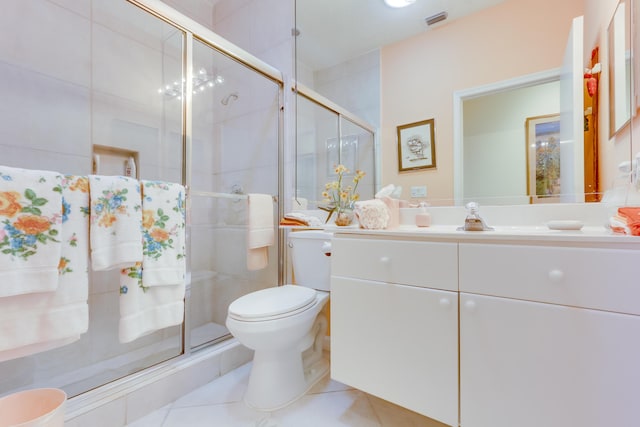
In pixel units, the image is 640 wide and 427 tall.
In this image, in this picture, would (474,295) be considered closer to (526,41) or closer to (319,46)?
(526,41)

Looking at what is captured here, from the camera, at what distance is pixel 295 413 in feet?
3.86

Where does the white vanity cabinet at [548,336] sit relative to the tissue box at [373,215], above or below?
below

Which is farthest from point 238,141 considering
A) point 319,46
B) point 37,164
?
point 37,164

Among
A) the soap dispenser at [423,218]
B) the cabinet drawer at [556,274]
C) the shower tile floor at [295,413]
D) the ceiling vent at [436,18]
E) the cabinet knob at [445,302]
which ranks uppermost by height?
the ceiling vent at [436,18]

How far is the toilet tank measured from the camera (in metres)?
1.55

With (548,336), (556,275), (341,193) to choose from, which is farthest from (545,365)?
(341,193)

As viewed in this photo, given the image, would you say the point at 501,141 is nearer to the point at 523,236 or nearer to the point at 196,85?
the point at 523,236

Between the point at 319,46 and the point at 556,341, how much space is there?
1913mm

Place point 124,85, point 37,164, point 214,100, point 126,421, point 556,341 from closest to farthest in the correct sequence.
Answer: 1. point 556,341
2. point 126,421
3. point 37,164
4. point 124,85
5. point 214,100

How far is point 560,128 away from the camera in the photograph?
1138 mm

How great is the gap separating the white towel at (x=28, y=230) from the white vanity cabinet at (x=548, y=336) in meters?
1.27

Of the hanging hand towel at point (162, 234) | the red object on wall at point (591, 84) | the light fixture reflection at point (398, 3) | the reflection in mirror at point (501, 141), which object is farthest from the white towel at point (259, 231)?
the red object on wall at point (591, 84)

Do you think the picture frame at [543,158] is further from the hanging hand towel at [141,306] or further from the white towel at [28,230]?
the white towel at [28,230]

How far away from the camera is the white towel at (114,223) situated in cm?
98
